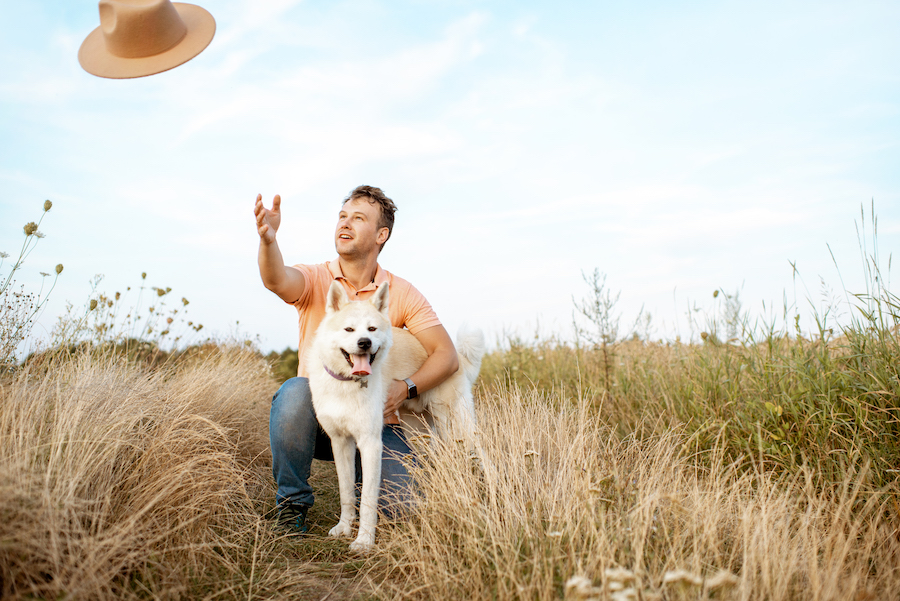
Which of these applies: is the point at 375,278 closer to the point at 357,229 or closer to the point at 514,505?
the point at 357,229

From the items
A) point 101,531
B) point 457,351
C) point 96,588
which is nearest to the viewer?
point 96,588

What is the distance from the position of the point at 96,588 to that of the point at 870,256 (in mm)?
4184

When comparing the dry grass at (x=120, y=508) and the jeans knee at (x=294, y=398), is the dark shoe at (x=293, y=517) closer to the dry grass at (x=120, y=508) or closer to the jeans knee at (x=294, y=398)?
the dry grass at (x=120, y=508)

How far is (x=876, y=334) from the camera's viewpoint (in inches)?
126

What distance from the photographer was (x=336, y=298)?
3098mm

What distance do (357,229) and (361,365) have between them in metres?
1.01

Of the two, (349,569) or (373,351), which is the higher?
(373,351)

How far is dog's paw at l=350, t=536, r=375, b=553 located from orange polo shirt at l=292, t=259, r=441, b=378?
112 centimetres

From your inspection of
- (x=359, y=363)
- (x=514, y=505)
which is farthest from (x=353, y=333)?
(x=514, y=505)

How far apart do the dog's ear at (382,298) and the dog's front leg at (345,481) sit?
2.58ft

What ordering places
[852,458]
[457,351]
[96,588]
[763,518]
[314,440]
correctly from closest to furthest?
1. [96,588]
2. [763,518]
3. [852,458]
4. [314,440]
5. [457,351]

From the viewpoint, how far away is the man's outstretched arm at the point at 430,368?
333cm

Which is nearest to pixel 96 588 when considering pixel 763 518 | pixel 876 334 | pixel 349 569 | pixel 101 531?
pixel 101 531

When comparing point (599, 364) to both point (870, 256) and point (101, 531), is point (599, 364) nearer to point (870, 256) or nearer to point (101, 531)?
point (870, 256)
